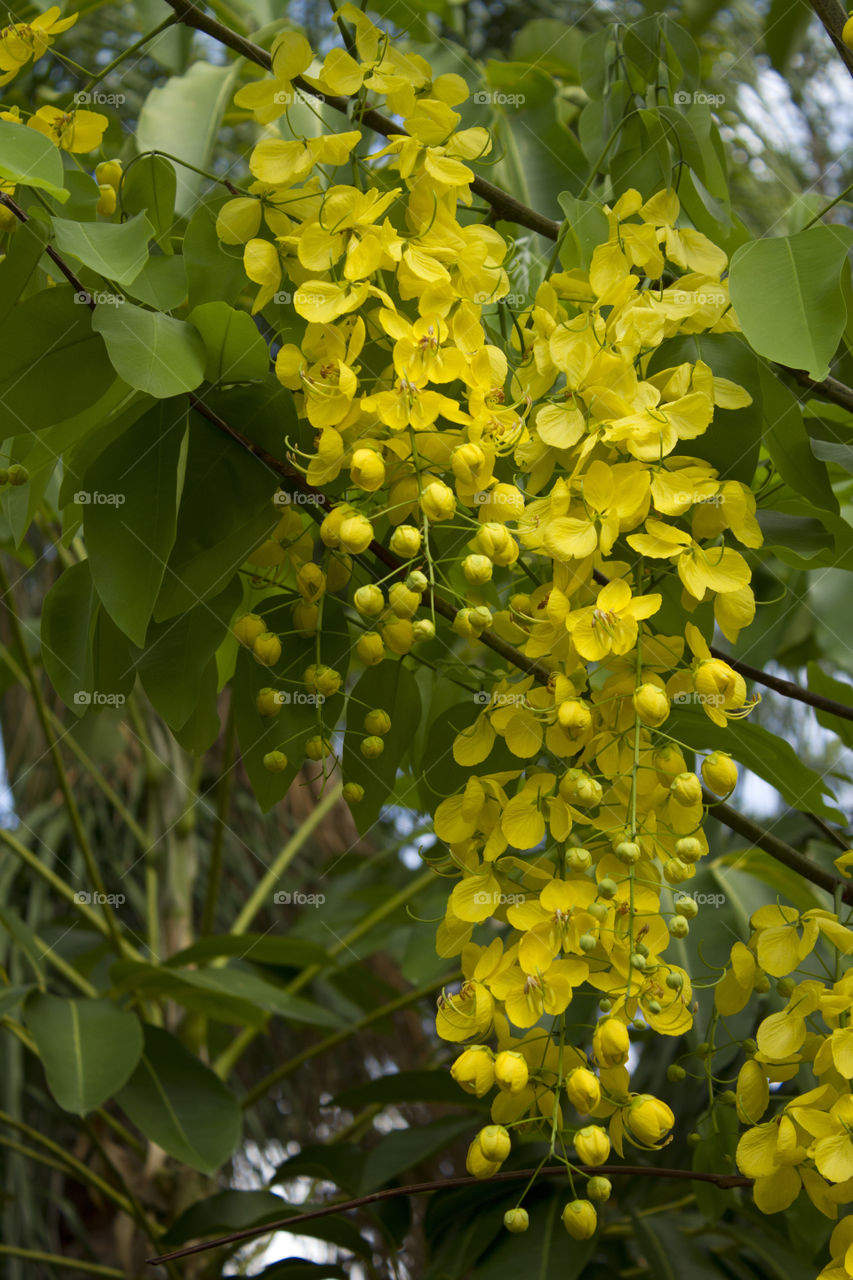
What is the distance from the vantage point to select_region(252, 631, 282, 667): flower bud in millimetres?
547

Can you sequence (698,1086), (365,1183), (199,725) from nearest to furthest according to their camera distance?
(199,725)
(365,1183)
(698,1086)

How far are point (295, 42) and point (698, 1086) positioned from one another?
104cm

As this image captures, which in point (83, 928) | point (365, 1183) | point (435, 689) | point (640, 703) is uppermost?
point (640, 703)

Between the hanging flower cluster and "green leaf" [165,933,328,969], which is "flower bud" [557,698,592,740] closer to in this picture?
the hanging flower cluster

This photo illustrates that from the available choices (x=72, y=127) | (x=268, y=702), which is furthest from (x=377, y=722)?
(x=72, y=127)

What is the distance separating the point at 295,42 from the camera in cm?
53

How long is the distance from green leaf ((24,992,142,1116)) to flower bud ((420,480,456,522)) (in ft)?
1.68

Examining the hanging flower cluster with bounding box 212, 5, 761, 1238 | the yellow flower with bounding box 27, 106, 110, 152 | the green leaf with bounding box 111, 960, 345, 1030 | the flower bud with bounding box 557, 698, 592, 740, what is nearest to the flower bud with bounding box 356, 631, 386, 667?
the hanging flower cluster with bounding box 212, 5, 761, 1238

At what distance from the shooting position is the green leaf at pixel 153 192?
0.60m

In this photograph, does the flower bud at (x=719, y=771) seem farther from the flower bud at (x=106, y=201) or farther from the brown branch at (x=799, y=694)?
the flower bud at (x=106, y=201)

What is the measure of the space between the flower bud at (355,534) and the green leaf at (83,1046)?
0.49 meters

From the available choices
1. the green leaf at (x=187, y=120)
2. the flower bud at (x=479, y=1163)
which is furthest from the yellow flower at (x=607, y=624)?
the green leaf at (x=187, y=120)

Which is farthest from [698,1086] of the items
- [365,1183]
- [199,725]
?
[199,725]

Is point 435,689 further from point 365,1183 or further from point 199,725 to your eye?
point 365,1183
